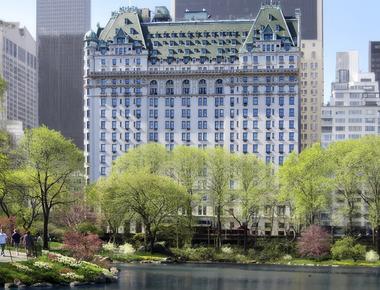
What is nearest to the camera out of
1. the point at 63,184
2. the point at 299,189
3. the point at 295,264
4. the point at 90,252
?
the point at 90,252

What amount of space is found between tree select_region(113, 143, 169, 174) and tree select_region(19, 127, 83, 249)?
109 feet

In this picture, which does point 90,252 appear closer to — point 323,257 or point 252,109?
point 323,257

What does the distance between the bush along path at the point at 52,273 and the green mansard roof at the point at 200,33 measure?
115459 mm

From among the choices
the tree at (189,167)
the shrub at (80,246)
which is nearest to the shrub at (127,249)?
the tree at (189,167)

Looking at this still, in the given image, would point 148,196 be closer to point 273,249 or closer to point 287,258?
point 273,249

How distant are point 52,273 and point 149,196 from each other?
52563 mm

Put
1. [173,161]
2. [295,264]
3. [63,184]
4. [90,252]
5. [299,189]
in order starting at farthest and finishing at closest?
[173,161] < [299,189] < [295,264] < [63,184] < [90,252]

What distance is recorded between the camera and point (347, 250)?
121875 millimetres

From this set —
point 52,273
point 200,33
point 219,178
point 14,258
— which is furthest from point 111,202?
point 200,33

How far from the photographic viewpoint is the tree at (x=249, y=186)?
133500 millimetres

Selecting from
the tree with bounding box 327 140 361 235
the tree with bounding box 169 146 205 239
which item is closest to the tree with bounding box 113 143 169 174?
the tree with bounding box 169 146 205 239

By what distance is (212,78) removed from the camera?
184 metres

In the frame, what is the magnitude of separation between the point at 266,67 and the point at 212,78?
43.8 feet

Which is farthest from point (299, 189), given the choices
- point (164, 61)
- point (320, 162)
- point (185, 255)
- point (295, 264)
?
point (164, 61)
